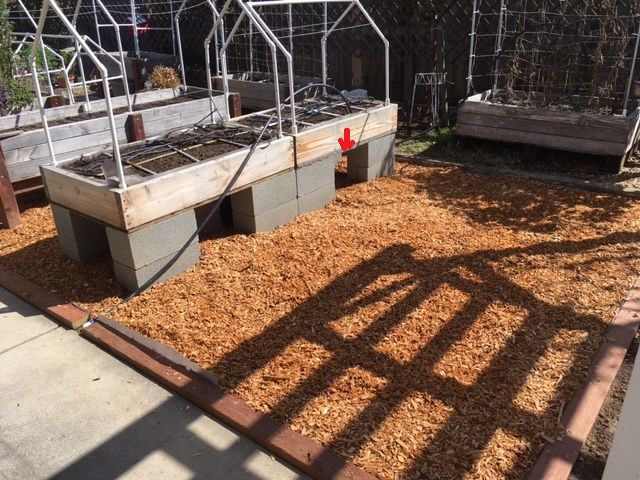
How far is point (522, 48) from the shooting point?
809 centimetres

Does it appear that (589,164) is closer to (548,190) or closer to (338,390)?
(548,190)

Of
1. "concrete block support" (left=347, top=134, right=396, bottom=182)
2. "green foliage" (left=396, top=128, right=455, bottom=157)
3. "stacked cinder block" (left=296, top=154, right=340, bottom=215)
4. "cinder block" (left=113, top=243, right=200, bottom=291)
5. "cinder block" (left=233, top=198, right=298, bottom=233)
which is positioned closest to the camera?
"cinder block" (left=113, top=243, right=200, bottom=291)

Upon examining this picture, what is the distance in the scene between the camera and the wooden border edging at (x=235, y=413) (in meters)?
2.79

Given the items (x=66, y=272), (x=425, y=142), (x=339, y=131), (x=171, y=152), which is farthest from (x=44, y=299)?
(x=425, y=142)

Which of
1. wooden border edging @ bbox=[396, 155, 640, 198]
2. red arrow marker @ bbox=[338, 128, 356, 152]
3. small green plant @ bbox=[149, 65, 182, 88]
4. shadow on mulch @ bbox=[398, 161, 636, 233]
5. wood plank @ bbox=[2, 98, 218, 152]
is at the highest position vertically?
small green plant @ bbox=[149, 65, 182, 88]

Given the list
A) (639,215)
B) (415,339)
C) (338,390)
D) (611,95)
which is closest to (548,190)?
(639,215)

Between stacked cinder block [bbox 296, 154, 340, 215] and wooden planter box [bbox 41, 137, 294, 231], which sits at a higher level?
wooden planter box [bbox 41, 137, 294, 231]

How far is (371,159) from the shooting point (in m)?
6.70

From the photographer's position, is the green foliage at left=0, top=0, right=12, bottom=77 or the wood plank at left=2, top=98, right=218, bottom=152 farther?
the green foliage at left=0, top=0, right=12, bottom=77

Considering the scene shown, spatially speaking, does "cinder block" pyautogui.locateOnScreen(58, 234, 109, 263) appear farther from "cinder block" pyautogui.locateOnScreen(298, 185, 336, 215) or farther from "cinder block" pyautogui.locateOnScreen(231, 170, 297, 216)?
"cinder block" pyautogui.locateOnScreen(298, 185, 336, 215)

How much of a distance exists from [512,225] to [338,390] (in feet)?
9.69

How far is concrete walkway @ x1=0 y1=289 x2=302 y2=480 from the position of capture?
113 inches

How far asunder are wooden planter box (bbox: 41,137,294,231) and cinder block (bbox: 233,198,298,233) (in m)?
0.38

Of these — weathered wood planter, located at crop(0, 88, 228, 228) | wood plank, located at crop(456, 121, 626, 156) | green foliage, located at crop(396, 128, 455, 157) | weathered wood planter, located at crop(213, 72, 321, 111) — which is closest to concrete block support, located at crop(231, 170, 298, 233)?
weathered wood planter, located at crop(0, 88, 228, 228)
